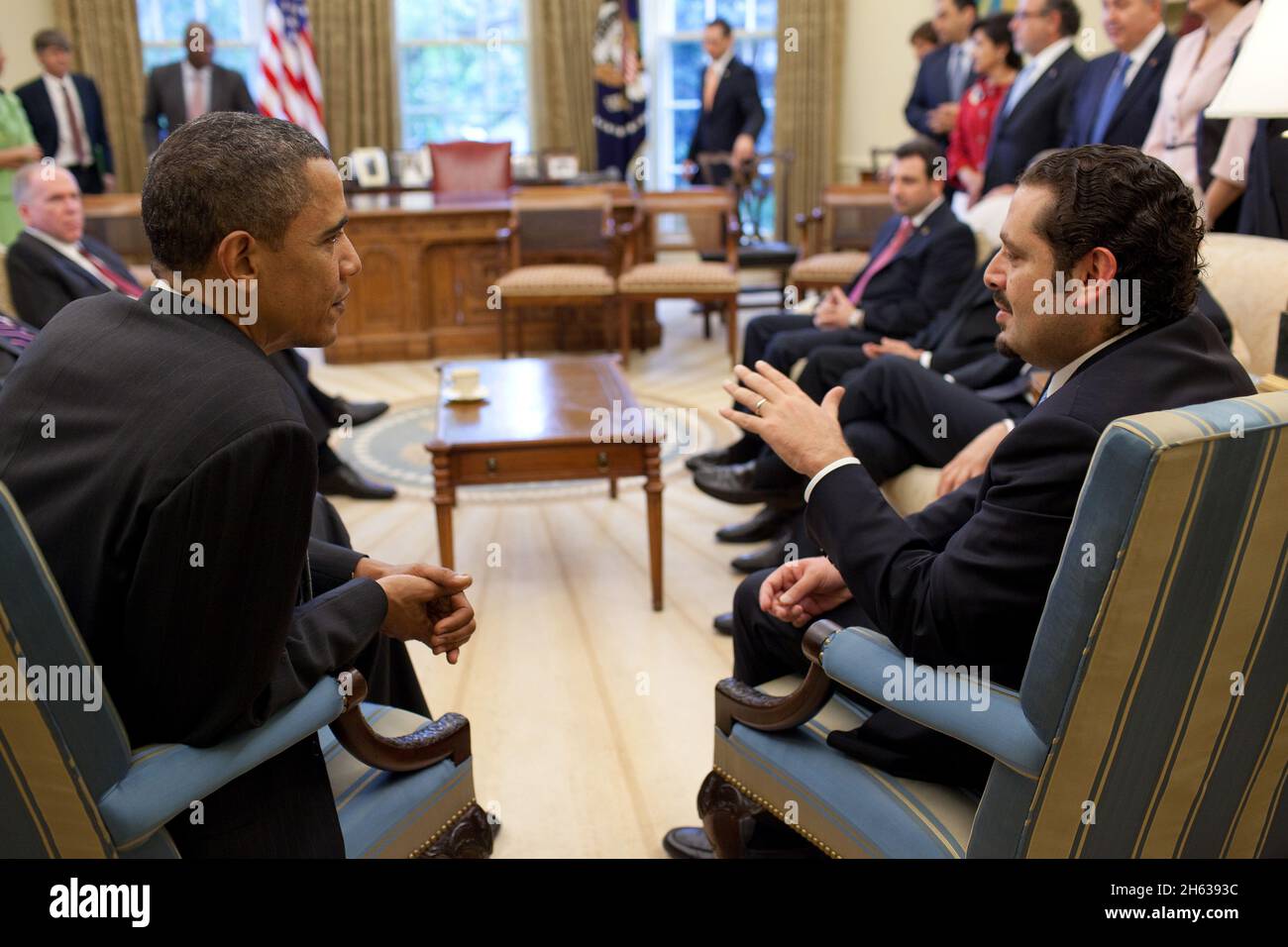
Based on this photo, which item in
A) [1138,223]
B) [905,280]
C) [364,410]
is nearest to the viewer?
[1138,223]

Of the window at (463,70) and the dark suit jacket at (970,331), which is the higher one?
the window at (463,70)

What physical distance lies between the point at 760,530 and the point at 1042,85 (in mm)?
2484

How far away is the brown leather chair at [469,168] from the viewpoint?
805 centimetres

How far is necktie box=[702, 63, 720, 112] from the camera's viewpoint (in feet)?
28.4

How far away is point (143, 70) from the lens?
30.9ft

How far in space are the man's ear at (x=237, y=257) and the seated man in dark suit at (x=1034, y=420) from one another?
76 cm

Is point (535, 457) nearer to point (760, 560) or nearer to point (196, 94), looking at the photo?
point (760, 560)

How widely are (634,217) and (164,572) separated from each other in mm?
5900

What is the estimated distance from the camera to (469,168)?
8.10 meters

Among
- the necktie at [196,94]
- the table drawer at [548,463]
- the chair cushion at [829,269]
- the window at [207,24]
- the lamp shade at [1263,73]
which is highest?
the window at [207,24]

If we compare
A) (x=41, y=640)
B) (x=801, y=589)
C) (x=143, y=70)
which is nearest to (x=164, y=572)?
(x=41, y=640)

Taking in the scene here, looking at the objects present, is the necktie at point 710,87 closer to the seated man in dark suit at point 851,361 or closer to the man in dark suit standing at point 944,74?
the man in dark suit standing at point 944,74

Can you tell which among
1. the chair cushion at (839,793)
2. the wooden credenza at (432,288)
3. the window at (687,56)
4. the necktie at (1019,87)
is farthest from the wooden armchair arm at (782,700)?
the window at (687,56)

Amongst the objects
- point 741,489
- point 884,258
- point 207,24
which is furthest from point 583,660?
point 207,24
